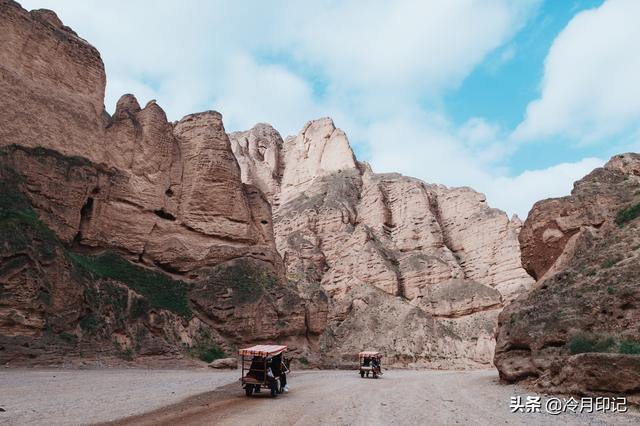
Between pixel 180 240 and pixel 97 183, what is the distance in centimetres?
788

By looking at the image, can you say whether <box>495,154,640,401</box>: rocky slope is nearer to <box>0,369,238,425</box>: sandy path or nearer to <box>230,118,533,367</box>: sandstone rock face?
<box>0,369,238,425</box>: sandy path

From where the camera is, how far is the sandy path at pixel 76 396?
920cm

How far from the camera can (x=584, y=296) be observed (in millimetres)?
15617

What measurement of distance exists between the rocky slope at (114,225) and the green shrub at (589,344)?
74.6 feet

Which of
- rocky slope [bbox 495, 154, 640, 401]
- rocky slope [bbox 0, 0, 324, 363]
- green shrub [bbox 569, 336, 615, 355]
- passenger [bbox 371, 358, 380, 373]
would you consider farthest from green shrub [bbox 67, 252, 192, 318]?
green shrub [bbox 569, 336, 615, 355]

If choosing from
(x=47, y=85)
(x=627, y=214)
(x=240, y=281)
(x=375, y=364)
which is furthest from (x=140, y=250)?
(x=627, y=214)

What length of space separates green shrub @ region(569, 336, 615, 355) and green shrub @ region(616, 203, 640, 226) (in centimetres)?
722

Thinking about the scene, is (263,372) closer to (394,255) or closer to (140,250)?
(140,250)

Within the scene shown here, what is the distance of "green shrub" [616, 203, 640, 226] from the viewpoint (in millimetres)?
18234

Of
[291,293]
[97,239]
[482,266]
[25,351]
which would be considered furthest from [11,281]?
[482,266]

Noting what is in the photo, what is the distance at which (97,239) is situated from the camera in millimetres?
31969

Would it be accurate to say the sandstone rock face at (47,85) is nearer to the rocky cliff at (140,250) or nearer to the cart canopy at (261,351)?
the rocky cliff at (140,250)

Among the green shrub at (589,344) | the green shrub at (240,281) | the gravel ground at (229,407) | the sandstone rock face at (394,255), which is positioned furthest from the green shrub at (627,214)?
the sandstone rock face at (394,255)

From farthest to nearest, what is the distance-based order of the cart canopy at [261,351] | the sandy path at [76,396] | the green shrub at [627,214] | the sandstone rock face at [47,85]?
the sandstone rock face at [47,85] < the green shrub at [627,214] < the cart canopy at [261,351] < the sandy path at [76,396]
